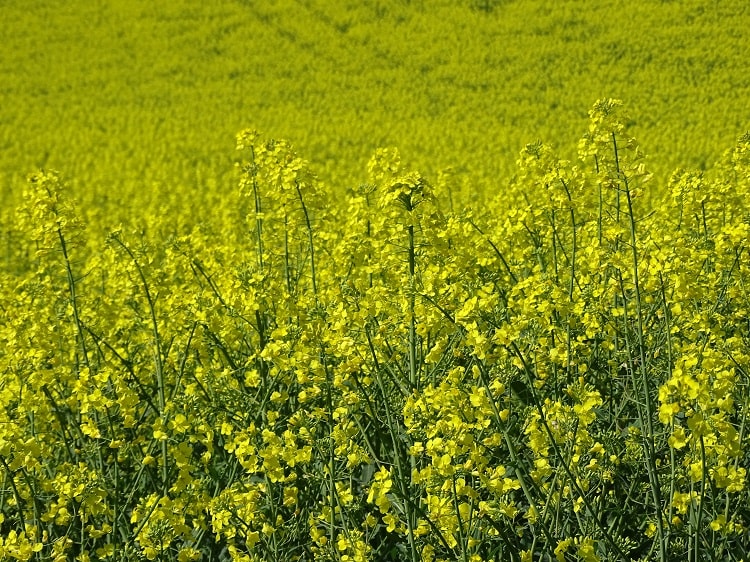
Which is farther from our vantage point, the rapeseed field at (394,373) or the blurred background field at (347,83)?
the blurred background field at (347,83)

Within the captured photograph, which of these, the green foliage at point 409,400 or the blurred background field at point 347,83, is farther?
the blurred background field at point 347,83

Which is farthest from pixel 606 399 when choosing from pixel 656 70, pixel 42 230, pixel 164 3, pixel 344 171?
pixel 164 3

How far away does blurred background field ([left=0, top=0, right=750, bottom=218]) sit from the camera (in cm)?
1332

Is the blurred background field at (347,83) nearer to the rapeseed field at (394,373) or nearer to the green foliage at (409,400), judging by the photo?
the rapeseed field at (394,373)

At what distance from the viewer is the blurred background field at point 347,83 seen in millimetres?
13320

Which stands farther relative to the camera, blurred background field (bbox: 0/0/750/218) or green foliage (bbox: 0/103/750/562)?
blurred background field (bbox: 0/0/750/218)

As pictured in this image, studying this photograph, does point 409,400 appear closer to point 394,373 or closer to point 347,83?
point 394,373

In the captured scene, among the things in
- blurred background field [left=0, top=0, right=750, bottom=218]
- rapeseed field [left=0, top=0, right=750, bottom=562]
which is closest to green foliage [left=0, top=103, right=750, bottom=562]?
rapeseed field [left=0, top=0, right=750, bottom=562]

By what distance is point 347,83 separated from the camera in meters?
17.1

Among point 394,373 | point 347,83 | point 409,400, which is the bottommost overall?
point 347,83

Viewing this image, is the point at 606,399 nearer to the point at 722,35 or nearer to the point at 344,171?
the point at 344,171

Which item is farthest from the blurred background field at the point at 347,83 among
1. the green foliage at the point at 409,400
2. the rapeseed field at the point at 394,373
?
the green foliage at the point at 409,400

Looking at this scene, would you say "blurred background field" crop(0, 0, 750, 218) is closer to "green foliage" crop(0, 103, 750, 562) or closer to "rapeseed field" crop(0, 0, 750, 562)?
"rapeseed field" crop(0, 0, 750, 562)

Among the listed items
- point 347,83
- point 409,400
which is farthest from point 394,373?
point 347,83
